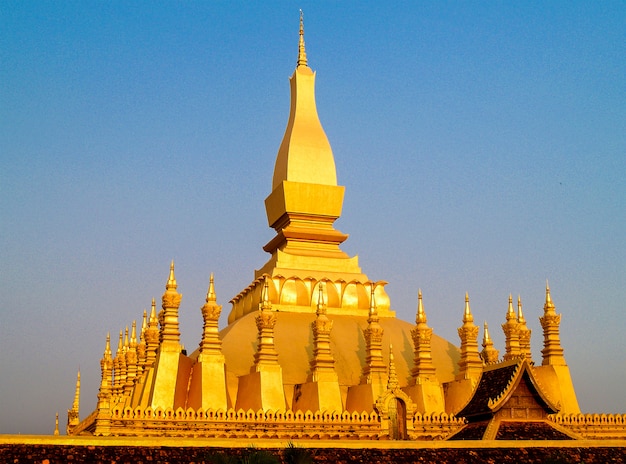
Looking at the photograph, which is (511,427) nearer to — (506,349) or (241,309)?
(506,349)

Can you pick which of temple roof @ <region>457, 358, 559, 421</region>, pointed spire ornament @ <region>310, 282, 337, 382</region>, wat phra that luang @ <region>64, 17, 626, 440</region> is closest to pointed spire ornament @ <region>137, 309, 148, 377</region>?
wat phra that luang @ <region>64, 17, 626, 440</region>

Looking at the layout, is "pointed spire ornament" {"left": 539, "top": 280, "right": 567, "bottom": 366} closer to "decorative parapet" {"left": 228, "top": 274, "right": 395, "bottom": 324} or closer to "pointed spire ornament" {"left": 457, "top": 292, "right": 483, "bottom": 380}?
"pointed spire ornament" {"left": 457, "top": 292, "right": 483, "bottom": 380}

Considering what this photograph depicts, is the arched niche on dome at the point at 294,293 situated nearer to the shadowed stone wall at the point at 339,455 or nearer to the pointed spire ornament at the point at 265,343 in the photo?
the pointed spire ornament at the point at 265,343

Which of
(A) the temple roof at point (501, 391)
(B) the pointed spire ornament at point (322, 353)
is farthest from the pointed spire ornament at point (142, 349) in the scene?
(A) the temple roof at point (501, 391)

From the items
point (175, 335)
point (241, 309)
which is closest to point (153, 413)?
point (175, 335)

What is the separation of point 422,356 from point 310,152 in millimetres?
11372

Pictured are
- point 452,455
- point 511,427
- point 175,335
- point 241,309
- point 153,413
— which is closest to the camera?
point 452,455

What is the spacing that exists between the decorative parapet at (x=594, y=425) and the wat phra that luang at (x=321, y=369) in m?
0.04

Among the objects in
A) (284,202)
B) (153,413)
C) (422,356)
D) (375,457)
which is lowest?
(375,457)

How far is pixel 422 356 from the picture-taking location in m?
26.2

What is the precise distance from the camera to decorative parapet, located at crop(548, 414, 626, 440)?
24656 mm

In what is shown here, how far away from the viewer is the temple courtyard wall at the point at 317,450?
1496 cm

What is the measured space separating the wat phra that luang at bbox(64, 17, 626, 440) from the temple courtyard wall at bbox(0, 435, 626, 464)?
1.69 m

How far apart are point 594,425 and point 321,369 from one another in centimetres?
816
